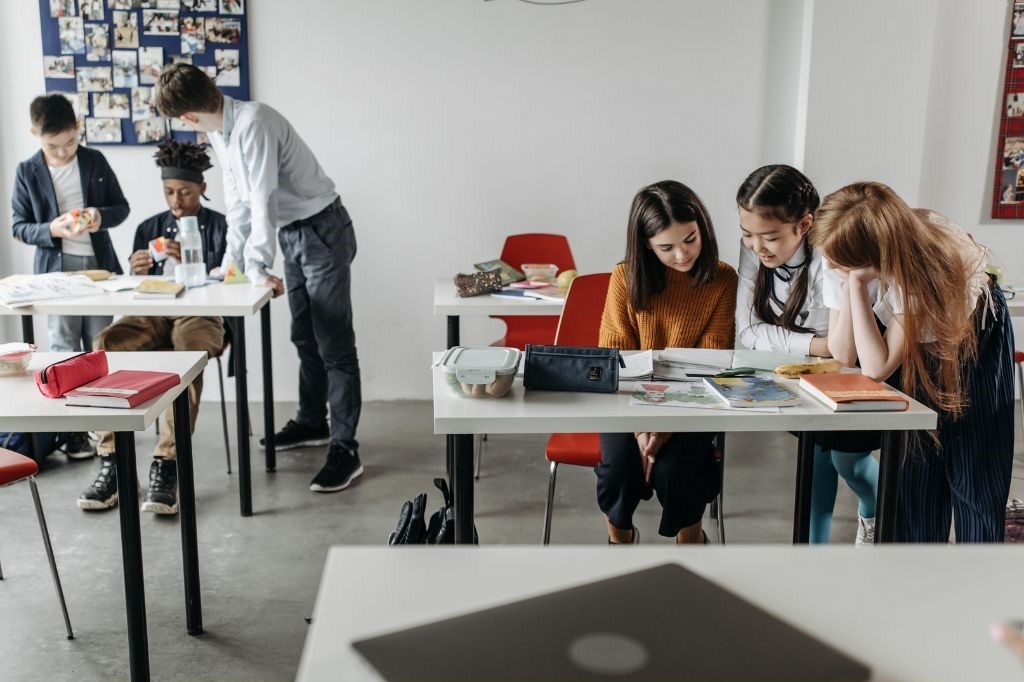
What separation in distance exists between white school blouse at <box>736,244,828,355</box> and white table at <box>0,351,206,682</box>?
141 cm

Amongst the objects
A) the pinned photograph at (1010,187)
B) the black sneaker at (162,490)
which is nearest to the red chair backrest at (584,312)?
the black sneaker at (162,490)

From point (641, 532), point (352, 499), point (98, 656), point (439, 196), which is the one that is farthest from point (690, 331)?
point (439, 196)

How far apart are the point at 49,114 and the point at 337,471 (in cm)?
180

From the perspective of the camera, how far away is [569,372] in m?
1.92

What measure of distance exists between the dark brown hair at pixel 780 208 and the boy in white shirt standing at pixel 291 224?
163 centimetres

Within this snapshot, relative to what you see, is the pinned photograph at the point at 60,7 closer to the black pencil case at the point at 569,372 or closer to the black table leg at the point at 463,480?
the black pencil case at the point at 569,372

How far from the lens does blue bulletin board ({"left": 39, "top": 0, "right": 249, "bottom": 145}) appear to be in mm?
4203

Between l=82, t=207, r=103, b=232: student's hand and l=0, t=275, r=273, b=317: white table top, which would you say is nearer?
l=0, t=275, r=273, b=317: white table top

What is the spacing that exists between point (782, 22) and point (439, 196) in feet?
5.94

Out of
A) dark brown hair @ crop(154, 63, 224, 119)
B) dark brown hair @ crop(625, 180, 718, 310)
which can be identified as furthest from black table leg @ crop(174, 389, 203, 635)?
dark brown hair @ crop(154, 63, 224, 119)

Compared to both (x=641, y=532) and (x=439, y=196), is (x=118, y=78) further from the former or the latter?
(x=641, y=532)

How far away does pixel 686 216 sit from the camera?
2.32 metres

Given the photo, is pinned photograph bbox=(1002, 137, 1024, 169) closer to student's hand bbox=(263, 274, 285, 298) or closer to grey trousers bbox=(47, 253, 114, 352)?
student's hand bbox=(263, 274, 285, 298)

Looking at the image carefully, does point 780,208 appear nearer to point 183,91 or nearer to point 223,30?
point 183,91
